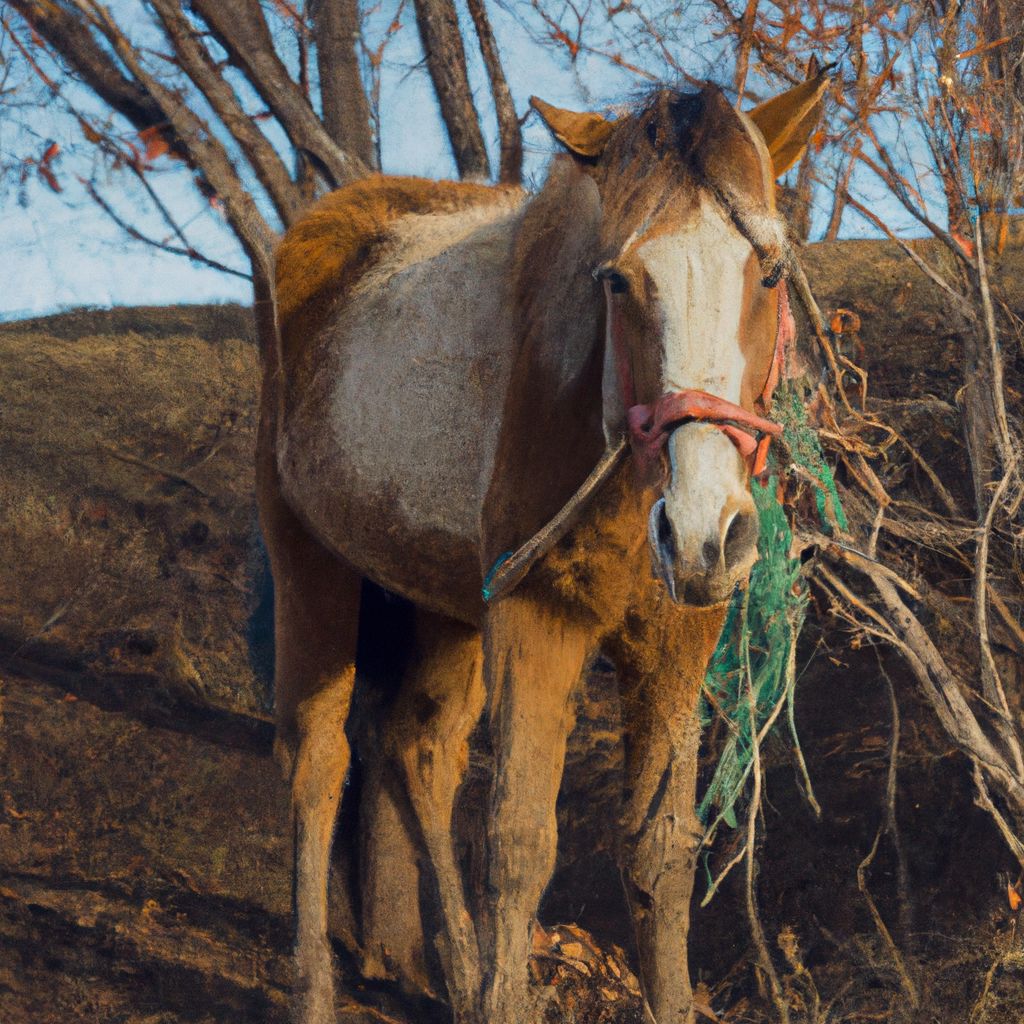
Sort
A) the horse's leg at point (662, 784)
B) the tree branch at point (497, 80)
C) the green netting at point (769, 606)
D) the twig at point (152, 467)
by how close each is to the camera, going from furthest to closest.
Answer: the twig at point (152, 467) → the tree branch at point (497, 80) → the green netting at point (769, 606) → the horse's leg at point (662, 784)

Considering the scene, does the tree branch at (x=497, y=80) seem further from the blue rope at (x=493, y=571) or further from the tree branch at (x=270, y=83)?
the blue rope at (x=493, y=571)

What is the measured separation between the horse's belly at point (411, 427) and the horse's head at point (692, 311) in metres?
0.68

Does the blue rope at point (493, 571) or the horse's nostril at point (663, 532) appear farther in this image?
the blue rope at point (493, 571)

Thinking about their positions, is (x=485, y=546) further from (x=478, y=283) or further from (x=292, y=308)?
(x=292, y=308)

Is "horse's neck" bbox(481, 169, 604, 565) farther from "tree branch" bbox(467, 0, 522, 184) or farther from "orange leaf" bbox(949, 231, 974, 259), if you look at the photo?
"tree branch" bbox(467, 0, 522, 184)

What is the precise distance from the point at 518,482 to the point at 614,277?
0.63m

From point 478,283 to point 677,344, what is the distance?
1172 mm

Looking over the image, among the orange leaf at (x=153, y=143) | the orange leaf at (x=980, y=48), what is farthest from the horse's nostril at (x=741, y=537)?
the orange leaf at (x=153, y=143)

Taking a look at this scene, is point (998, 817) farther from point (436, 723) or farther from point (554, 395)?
point (554, 395)

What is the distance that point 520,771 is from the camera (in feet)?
9.90

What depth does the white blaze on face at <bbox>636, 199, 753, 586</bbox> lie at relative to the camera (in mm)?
2348

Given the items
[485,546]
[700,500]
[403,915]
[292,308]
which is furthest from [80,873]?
[700,500]

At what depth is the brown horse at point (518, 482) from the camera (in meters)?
2.58

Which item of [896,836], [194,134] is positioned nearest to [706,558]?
[896,836]
